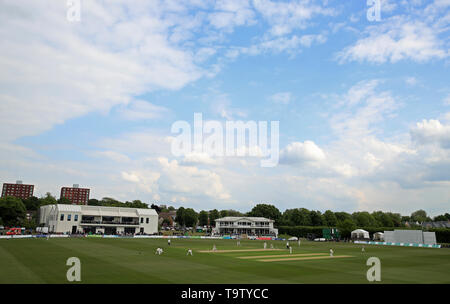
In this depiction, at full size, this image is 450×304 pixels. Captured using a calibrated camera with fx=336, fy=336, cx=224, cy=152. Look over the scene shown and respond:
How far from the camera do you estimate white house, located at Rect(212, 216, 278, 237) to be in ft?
475

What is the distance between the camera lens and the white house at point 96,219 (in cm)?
10656

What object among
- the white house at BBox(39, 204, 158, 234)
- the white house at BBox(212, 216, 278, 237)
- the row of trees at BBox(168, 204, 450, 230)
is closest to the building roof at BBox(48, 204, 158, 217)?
the white house at BBox(39, 204, 158, 234)

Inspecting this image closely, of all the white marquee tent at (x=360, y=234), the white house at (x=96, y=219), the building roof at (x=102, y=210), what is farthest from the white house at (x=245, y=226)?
the white marquee tent at (x=360, y=234)

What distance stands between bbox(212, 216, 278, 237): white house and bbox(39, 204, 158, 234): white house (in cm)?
Result: 3449

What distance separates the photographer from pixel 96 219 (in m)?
115

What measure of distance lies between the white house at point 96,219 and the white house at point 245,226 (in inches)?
1358

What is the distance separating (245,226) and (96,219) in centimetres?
6118

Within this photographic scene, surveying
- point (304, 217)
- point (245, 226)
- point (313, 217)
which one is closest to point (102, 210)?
point (245, 226)

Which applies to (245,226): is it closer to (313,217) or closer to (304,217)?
(304,217)

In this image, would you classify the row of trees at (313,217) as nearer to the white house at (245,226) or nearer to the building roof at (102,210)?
the white house at (245,226)

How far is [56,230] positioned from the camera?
104812 mm
